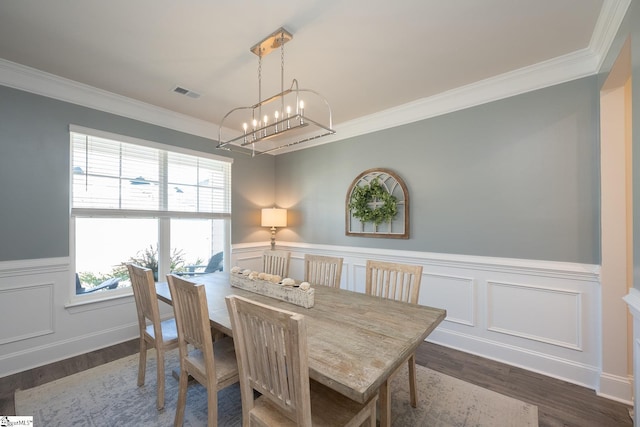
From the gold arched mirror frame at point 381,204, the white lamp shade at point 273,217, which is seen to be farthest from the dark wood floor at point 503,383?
the white lamp shade at point 273,217

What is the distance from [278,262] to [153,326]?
4.14ft

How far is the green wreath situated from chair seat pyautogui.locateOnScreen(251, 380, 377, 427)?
86.7 inches

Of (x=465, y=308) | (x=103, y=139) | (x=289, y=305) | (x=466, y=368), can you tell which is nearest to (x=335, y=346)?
(x=289, y=305)

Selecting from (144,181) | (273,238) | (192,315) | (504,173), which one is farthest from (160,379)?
(504,173)

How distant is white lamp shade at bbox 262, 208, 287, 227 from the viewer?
13.7ft

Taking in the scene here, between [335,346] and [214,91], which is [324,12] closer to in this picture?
[214,91]

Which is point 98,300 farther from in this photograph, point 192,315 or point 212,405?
point 212,405

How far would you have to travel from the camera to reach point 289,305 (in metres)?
1.91

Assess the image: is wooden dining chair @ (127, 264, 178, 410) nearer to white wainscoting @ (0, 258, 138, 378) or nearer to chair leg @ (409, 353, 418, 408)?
white wainscoting @ (0, 258, 138, 378)

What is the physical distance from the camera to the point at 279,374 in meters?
1.15

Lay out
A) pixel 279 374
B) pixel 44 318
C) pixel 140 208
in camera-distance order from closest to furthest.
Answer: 1. pixel 279 374
2. pixel 44 318
3. pixel 140 208

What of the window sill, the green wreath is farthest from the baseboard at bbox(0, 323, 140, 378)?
the green wreath

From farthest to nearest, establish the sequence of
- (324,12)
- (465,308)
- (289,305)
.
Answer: (465,308)
(289,305)
(324,12)

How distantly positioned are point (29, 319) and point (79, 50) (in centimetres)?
237
